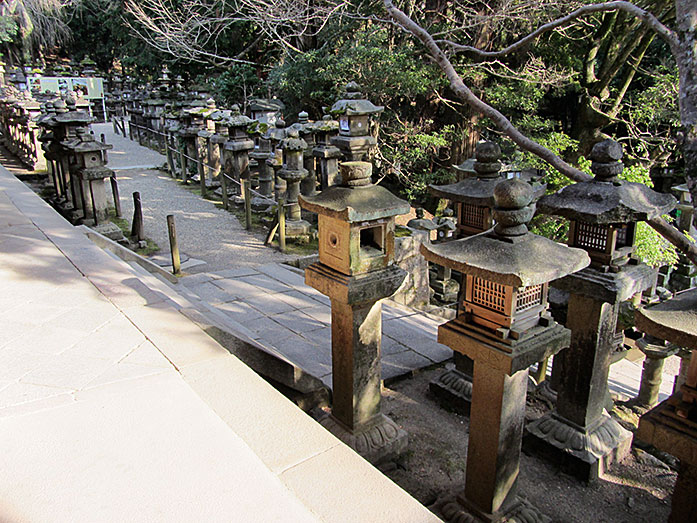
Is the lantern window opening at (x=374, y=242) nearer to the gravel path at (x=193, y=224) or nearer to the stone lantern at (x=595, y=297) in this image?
the stone lantern at (x=595, y=297)

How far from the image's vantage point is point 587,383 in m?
4.20

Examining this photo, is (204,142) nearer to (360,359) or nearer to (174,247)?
(174,247)

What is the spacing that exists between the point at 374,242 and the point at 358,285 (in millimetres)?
439

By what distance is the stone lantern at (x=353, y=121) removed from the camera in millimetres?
8008

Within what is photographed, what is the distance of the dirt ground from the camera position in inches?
150

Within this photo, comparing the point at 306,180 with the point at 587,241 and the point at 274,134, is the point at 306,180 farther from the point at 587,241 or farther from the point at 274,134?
the point at 587,241

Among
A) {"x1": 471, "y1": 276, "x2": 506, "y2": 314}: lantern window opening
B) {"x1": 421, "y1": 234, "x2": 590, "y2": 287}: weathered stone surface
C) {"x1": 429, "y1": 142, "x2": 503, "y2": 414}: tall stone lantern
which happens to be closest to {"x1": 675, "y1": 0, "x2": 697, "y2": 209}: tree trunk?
{"x1": 429, "y1": 142, "x2": 503, "y2": 414}: tall stone lantern

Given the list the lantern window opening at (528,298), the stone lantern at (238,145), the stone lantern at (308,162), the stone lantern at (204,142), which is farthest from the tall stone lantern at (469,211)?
the stone lantern at (204,142)

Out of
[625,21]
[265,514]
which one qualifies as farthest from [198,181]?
[265,514]

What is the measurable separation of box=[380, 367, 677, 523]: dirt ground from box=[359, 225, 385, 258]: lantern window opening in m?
1.62

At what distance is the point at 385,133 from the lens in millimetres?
13906

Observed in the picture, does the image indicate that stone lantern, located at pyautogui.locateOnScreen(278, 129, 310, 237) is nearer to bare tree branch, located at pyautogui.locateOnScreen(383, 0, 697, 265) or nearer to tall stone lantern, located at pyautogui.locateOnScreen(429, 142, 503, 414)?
bare tree branch, located at pyautogui.locateOnScreen(383, 0, 697, 265)

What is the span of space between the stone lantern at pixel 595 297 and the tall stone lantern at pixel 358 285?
53.1 inches

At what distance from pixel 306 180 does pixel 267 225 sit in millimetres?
1250
